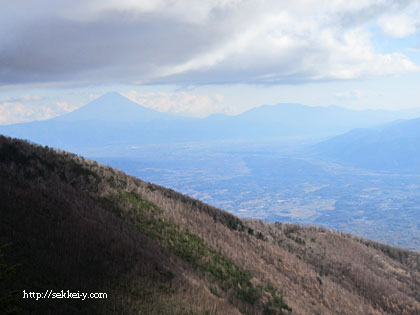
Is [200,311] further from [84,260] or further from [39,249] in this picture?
[39,249]

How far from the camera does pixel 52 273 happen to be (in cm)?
884

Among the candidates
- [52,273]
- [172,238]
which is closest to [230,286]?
[172,238]

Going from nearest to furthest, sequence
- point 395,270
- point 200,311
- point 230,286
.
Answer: point 200,311 < point 230,286 < point 395,270

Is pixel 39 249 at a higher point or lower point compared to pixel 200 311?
higher

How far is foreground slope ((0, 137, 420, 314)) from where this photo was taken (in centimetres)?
897

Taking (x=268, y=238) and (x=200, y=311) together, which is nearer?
(x=200, y=311)

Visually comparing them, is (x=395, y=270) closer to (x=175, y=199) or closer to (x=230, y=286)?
(x=175, y=199)

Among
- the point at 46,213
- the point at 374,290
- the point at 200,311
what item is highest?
the point at 46,213

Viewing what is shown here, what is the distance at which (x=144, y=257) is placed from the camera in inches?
462

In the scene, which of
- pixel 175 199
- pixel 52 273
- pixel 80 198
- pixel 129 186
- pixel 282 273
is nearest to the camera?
pixel 52 273

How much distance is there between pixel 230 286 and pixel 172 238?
3533 millimetres

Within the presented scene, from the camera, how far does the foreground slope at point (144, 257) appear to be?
897 cm

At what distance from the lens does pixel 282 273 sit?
17703 mm

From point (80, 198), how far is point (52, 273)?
6.75 m
